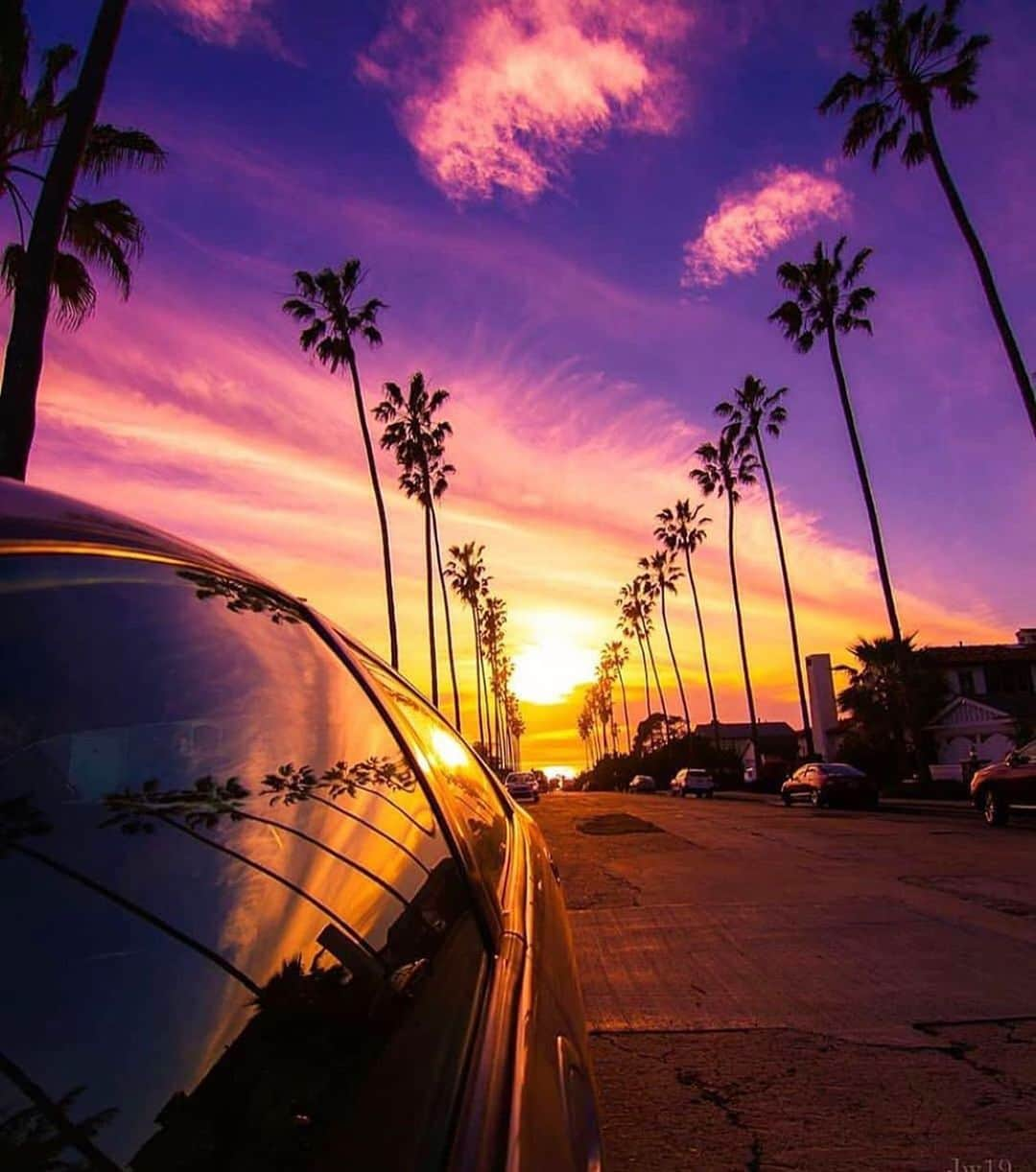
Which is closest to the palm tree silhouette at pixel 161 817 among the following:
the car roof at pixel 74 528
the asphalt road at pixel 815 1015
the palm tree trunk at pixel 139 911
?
the palm tree trunk at pixel 139 911

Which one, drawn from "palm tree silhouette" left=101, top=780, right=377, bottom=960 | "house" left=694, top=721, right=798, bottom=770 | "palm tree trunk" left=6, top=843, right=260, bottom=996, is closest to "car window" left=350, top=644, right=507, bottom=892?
"palm tree silhouette" left=101, top=780, right=377, bottom=960

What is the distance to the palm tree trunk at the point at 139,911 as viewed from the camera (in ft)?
3.10

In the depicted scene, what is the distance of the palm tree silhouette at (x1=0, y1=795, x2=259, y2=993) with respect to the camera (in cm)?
94

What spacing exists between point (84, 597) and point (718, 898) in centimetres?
930

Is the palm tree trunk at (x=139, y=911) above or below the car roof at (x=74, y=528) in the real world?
below

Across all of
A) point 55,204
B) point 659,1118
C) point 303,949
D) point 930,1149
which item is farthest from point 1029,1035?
point 55,204

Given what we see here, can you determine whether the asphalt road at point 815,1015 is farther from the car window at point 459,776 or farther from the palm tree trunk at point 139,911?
the palm tree trunk at point 139,911

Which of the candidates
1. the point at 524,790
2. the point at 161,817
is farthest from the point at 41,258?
the point at 524,790

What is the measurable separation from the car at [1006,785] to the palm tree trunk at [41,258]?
52.6 feet

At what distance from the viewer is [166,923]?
40.3 inches

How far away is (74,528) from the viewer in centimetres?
137

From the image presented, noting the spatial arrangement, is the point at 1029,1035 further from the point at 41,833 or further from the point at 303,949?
the point at 41,833

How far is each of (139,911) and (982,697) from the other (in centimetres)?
5662

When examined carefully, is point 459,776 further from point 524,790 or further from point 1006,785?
point 524,790
